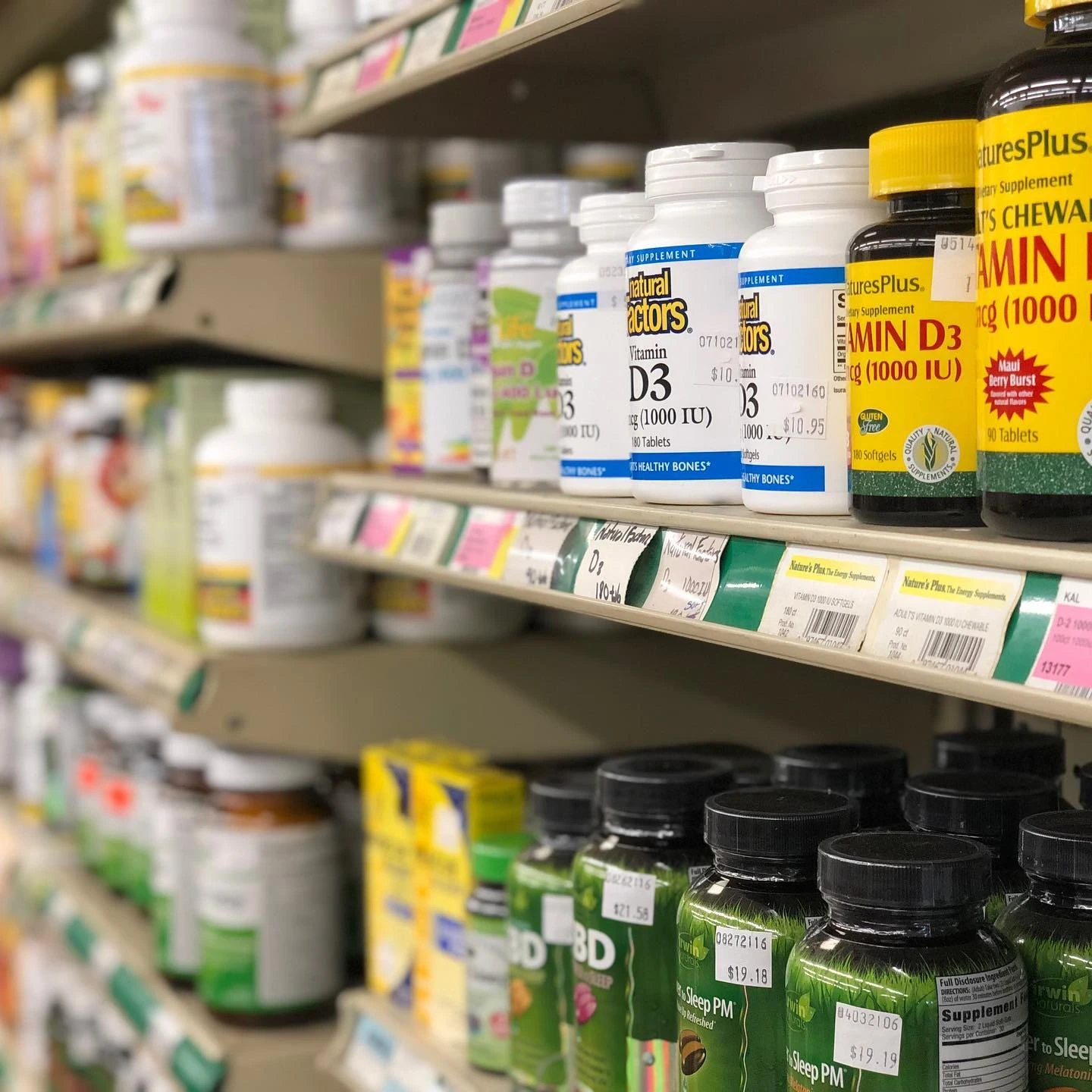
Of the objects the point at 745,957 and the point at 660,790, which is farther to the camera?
the point at 660,790

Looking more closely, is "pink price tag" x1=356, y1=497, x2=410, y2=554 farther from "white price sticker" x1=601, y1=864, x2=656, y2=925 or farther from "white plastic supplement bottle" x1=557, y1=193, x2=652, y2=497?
"white price sticker" x1=601, y1=864, x2=656, y2=925

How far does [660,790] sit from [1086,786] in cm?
28

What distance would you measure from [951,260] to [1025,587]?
0.20 metres

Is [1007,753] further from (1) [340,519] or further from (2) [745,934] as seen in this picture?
(1) [340,519]

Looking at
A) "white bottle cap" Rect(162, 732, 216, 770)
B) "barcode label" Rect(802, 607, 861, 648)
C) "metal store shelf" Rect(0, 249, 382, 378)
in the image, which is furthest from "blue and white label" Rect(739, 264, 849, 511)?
"white bottle cap" Rect(162, 732, 216, 770)

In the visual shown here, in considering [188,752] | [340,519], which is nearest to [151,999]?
[188,752]

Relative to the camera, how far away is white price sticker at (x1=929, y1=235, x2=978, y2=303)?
2.64 ft

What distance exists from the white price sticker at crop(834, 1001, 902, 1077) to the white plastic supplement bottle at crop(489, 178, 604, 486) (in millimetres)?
584

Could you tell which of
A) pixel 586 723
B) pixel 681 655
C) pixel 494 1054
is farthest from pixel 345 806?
pixel 494 1054

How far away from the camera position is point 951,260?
0.81 m

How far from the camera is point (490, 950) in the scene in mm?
1372

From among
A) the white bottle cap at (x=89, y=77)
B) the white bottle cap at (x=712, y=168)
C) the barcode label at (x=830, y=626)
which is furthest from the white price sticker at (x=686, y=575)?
the white bottle cap at (x=89, y=77)

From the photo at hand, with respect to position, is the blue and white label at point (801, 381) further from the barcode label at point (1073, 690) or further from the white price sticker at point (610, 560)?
the barcode label at point (1073, 690)

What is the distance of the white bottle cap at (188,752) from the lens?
2.06 metres
